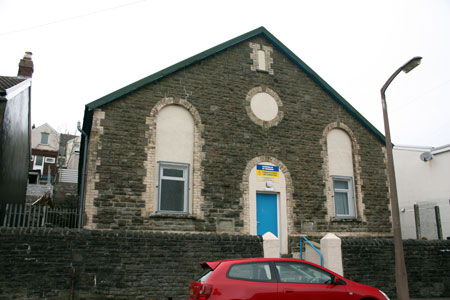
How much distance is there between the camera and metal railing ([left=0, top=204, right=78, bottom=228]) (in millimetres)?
10656

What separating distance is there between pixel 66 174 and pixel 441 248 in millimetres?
29284

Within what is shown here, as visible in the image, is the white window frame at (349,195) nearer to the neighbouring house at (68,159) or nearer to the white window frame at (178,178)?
the white window frame at (178,178)

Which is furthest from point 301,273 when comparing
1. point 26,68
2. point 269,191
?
point 26,68

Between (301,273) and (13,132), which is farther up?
(13,132)

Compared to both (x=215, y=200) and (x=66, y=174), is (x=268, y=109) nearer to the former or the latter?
(x=215, y=200)

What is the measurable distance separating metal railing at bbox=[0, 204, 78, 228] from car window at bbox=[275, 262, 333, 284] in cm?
654

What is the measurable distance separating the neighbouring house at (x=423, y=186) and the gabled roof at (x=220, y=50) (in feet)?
17.0

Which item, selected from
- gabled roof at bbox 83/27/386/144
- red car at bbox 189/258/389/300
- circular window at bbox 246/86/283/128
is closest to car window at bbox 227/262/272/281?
red car at bbox 189/258/389/300

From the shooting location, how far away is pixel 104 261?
10562mm

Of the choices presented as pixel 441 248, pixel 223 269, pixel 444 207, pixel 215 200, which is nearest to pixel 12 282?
pixel 223 269

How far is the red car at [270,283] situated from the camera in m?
7.26

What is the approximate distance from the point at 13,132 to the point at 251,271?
11.7 m

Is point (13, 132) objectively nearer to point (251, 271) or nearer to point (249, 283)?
point (251, 271)

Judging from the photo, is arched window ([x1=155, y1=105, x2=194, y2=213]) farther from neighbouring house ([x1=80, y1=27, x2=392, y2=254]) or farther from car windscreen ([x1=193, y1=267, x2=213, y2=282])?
car windscreen ([x1=193, y1=267, x2=213, y2=282])
